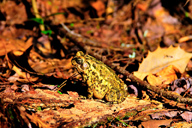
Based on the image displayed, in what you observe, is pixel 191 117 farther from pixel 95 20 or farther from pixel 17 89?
pixel 95 20

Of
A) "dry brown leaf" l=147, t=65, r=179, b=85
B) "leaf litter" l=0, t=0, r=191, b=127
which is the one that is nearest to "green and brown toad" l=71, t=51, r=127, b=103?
"leaf litter" l=0, t=0, r=191, b=127

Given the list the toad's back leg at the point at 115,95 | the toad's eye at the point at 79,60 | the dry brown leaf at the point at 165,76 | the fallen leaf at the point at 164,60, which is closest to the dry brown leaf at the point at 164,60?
the fallen leaf at the point at 164,60

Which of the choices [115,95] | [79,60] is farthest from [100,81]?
[79,60]

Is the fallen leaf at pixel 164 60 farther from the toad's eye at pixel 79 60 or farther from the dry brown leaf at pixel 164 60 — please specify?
the toad's eye at pixel 79 60

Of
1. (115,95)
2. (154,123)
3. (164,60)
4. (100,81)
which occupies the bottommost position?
(154,123)

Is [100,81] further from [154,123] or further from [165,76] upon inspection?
[165,76]

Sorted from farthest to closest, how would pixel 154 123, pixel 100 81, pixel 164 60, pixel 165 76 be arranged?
pixel 164 60
pixel 165 76
pixel 100 81
pixel 154 123

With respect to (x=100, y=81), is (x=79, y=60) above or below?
above
